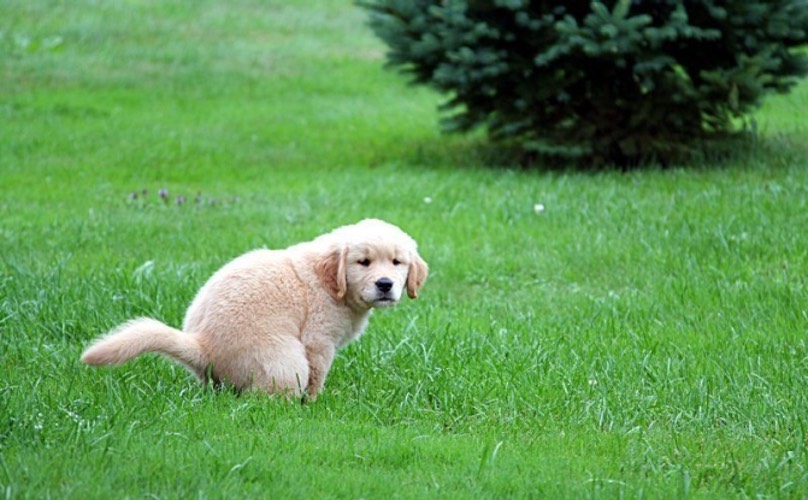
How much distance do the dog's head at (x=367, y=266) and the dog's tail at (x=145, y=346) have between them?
77 cm

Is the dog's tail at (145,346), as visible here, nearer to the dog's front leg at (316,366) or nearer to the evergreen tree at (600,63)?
the dog's front leg at (316,366)

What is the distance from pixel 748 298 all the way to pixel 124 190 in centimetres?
675

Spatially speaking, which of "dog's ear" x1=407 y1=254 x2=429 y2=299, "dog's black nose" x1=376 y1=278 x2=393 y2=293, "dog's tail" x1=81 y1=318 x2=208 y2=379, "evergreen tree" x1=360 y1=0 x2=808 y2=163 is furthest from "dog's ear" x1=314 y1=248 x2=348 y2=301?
"evergreen tree" x1=360 y1=0 x2=808 y2=163

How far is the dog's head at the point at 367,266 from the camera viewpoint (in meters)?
5.76

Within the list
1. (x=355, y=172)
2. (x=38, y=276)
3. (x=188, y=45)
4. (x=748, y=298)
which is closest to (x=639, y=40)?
(x=355, y=172)

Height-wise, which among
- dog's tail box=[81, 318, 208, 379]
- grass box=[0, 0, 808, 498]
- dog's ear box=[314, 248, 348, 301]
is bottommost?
grass box=[0, 0, 808, 498]

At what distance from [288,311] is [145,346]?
0.76 meters

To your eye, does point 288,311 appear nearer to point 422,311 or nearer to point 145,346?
point 145,346

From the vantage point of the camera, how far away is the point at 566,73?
12352 millimetres

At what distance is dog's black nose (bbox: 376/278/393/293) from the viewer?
18.8ft

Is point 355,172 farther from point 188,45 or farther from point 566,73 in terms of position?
point 188,45

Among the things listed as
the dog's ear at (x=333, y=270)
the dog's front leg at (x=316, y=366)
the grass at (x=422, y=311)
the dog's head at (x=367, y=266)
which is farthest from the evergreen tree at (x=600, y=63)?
the dog's front leg at (x=316, y=366)

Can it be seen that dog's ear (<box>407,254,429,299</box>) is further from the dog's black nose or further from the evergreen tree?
the evergreen tree

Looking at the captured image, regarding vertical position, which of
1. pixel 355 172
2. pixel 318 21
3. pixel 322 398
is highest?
pixel 322 398
